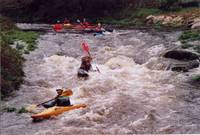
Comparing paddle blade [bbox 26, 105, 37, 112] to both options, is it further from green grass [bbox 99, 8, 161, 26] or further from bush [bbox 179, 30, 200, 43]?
green grass [bbox 99, 8, 161, 26]

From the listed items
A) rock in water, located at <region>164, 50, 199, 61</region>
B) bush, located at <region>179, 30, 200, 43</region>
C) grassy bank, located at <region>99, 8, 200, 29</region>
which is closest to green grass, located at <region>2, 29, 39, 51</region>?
rock in water, located at <region>164, 50, 199, 61</region>

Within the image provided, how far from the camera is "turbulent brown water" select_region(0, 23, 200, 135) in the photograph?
16.4m

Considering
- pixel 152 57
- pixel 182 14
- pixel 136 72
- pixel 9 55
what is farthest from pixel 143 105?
pixel 182 14

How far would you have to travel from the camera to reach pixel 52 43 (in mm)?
34656

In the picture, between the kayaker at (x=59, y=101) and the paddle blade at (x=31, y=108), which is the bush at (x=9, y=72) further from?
the kayaker at (x=59, y=101)

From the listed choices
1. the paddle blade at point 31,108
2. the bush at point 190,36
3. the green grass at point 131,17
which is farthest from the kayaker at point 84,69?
the green grass at point 131,17

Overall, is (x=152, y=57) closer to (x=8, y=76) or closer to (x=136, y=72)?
(x=136, y=72)

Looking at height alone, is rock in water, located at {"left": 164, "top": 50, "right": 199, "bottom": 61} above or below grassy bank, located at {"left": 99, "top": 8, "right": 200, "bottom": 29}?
below

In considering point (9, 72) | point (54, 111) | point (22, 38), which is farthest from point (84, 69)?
point (22, 38)

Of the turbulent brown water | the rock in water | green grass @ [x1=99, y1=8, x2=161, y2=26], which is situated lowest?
the turbulent brown water

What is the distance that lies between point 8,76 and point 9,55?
6.91ft

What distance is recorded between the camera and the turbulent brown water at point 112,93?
16.4 m

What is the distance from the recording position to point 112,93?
2039cm

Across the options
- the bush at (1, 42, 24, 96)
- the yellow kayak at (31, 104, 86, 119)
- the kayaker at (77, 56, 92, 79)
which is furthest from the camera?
the kayaker at (77, 56, 92, 79)
